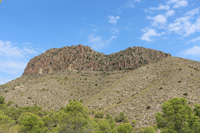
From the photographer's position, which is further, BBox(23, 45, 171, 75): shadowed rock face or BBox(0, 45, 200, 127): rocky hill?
BBox(23, 45, 171, 75): shadowed rock face

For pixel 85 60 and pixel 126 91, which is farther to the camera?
pixel 85 60

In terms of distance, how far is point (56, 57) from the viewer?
122 metres

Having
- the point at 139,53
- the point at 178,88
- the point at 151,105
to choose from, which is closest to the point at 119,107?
the point at 151,105

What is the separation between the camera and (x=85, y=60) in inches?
4668

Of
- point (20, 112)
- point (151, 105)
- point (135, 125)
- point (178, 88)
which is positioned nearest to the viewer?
point (135, 125)

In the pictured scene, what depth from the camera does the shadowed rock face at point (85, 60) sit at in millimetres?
106062

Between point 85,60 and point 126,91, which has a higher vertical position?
point 85,60

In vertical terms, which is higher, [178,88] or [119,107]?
[178,88]

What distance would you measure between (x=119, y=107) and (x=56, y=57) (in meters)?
85.4

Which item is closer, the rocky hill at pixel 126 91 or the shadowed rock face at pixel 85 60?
the rocky hill at pixel 126 91

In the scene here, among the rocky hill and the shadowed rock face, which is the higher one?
the shadowed rock face

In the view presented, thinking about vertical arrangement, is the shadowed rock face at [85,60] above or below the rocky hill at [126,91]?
above

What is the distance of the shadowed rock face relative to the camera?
106062 millimetres

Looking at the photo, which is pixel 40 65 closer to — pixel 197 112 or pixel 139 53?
pixel 139 53
